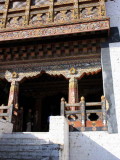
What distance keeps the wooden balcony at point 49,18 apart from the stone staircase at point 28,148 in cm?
368

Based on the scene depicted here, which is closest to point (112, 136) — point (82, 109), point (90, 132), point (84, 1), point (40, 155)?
point (90, 132)

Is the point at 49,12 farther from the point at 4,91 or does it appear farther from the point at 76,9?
the point at 4,91

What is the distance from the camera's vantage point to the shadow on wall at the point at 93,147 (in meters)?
5.76

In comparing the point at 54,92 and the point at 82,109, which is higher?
the point at 54,92

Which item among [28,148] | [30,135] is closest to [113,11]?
[30,135]

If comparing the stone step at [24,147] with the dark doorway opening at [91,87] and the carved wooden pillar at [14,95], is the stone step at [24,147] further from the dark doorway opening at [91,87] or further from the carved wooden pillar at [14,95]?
the dark doorway opening at [91,87]

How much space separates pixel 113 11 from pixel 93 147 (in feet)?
17.5

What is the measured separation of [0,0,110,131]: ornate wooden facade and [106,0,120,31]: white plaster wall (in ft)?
2.06

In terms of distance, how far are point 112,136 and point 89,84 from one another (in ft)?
15.9

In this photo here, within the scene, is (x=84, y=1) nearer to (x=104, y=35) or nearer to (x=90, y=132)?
(x=104, y=35)

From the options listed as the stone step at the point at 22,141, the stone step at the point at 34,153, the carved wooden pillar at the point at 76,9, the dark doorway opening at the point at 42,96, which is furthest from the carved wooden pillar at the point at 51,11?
the stone step at the point at 34,153

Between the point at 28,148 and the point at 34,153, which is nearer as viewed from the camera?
the point at 34,153

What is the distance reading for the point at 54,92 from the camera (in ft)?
36.6

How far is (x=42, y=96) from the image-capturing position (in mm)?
11195
